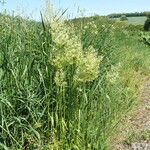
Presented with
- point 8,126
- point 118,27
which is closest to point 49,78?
point 8,126

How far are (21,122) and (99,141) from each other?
3.12 ft

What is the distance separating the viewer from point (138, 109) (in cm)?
911

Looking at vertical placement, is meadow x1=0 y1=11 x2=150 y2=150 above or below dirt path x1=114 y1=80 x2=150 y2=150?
above

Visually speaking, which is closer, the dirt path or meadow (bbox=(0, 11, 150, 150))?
meadow (bbox=(0, 11, 150, 150))

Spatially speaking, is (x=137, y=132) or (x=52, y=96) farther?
(x=137, y=132)

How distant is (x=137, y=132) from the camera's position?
719 centimetres

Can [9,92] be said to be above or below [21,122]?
above

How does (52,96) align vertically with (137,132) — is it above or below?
above

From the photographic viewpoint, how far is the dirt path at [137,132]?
6602 millimetres

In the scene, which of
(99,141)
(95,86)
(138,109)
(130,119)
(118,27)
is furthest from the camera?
(118,27)

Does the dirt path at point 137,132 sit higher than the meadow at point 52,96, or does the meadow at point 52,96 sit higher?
the meadow at point 52,96

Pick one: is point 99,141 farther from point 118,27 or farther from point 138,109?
point 118,27

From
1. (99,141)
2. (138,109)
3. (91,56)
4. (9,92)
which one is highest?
(91,56)

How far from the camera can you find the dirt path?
21.7 ft
